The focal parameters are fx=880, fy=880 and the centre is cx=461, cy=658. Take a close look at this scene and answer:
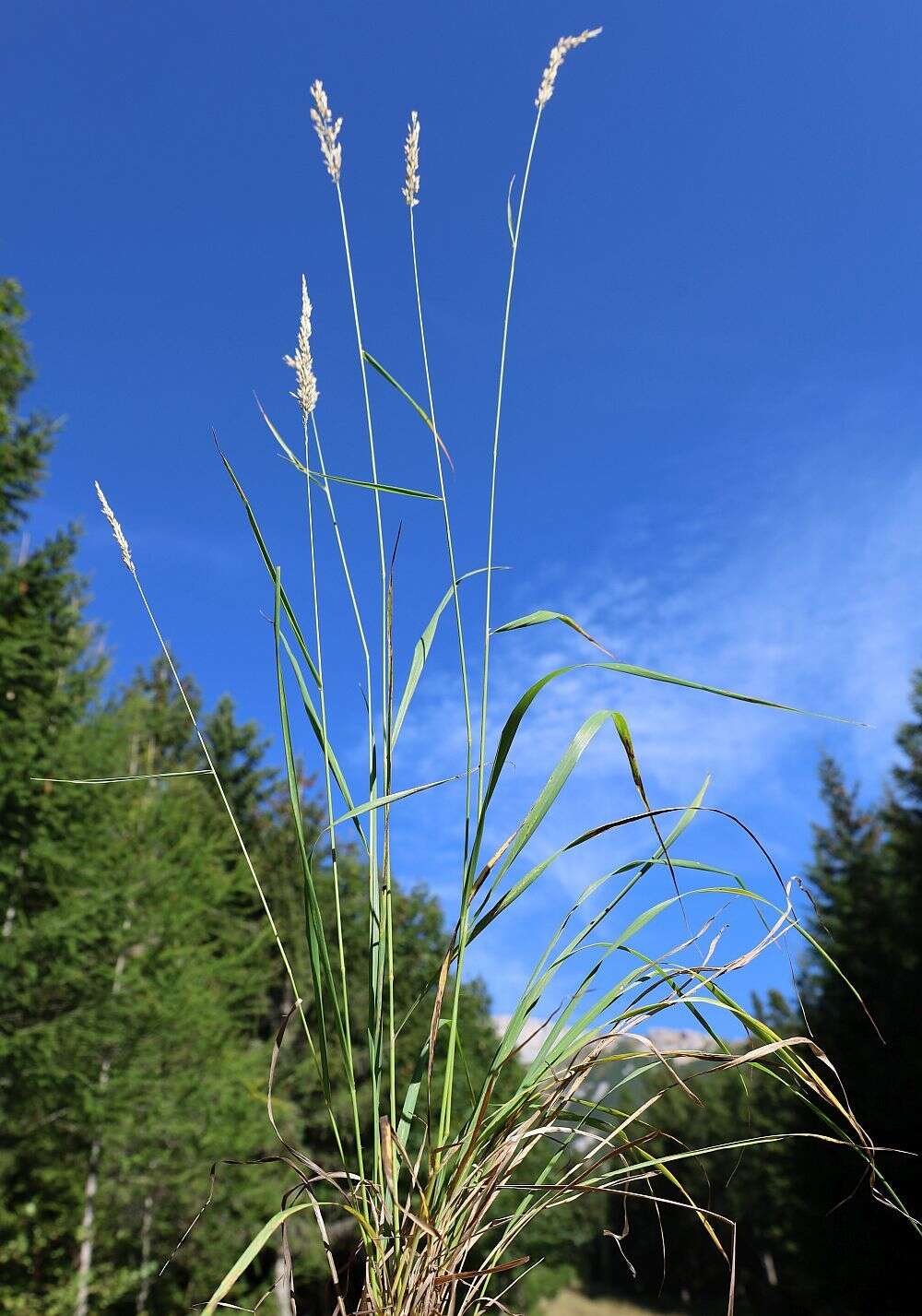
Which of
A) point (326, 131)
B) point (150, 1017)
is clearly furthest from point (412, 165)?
point (150, 1017)

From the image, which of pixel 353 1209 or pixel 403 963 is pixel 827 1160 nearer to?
pixel 403 963

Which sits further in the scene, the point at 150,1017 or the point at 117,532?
the point at 150,1017

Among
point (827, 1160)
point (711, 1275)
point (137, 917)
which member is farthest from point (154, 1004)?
point (711, 1275)

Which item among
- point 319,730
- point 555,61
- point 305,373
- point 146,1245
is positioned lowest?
point 146,1245

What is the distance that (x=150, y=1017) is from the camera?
10656mm

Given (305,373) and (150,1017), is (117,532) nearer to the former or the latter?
(305,373)

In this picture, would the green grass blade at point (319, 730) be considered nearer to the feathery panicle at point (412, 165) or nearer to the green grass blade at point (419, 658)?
the green grass blade at point (419, 658)

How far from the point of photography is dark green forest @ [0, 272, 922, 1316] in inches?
371

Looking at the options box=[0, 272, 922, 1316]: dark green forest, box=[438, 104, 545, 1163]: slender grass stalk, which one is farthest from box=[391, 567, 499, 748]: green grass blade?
box=[0, 272, 922, 1316]: dark green forest

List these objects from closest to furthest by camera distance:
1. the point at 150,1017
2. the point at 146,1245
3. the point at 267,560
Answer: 1. the point at 267,560
2. the point at 150,1017
3. the point at 146,1245

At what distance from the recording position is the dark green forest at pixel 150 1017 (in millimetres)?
9414

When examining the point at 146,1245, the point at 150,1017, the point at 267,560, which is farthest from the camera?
the point at 146,1245

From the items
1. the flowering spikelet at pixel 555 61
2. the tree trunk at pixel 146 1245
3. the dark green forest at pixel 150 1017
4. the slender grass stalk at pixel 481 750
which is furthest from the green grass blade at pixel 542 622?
the tree trunk at pixel 146 1245

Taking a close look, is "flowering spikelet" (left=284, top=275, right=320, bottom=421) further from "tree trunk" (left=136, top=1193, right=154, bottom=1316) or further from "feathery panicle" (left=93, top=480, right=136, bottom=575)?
"tree trunk" (left=136, top=1193, right=154, bottom=1316)
